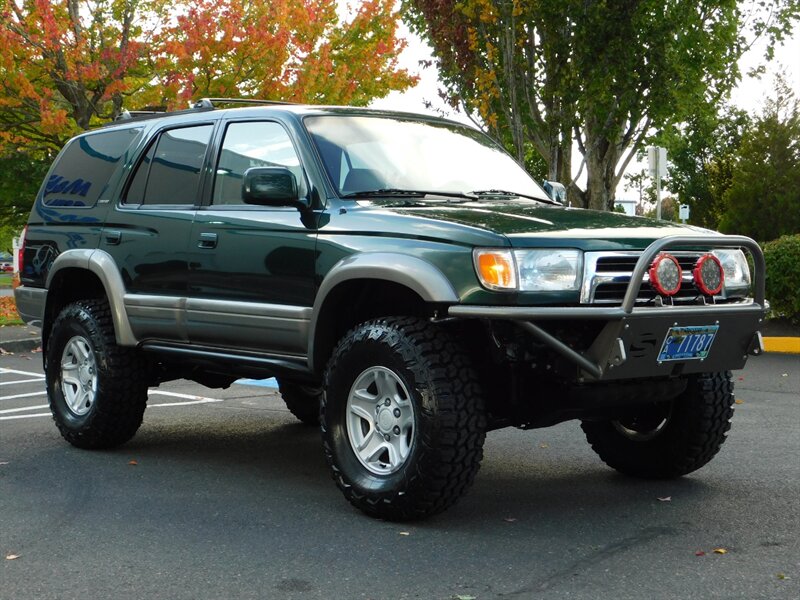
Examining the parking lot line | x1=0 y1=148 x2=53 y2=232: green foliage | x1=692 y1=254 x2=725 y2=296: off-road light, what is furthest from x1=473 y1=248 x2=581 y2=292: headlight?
x1=0 y1=148 x2=53 y2=232: green foliage

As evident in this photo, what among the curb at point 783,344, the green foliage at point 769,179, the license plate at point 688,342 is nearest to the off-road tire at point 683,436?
the license plate at point 688,342

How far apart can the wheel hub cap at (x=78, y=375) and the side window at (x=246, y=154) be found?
5.06ft

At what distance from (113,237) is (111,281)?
28cm

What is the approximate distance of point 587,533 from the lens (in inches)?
208

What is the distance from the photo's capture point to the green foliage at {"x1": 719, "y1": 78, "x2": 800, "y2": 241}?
127 feet

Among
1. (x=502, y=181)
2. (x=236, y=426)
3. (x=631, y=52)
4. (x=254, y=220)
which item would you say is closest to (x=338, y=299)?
(x=254, y=220)

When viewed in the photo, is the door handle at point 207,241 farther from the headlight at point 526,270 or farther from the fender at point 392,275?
the headlight at point 526,270

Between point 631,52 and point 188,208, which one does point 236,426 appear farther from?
point 631,52

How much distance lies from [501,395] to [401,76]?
17442mm

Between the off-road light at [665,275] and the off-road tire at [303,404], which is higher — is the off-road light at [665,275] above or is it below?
above

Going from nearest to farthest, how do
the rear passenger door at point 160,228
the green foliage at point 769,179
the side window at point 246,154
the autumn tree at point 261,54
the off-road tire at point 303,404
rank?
1. the side window at point 246,154
2. the rear passenger door at point 160,228
3. the off-road tire at point 303,404
4. the autumn tree at point 261,54
5. the green foliage at point 769,179

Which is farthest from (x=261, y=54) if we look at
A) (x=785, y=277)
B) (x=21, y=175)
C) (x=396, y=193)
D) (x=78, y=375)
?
(x=396, y=193)

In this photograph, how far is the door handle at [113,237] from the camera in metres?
7.22

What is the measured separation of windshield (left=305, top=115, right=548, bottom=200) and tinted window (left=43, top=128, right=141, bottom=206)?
1.80m
